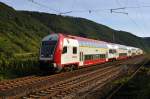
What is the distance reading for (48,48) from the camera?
3009 centimetres

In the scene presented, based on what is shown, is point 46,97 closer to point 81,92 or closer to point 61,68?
point 81,92

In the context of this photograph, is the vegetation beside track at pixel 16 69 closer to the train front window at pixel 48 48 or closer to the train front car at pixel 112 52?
the train front window at pixel 48 48

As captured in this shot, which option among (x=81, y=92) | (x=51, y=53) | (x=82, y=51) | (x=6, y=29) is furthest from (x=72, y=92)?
(x=6, y=29)

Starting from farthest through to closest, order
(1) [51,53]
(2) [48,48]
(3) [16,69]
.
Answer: (3) [16,69] < (2) [48,48] < (1) [51,53]

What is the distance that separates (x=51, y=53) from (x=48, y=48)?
718 mm

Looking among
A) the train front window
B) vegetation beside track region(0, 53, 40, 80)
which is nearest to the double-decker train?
the train front window

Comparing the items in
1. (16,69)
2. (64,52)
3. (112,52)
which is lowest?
(16,69)

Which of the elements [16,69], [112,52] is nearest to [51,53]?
[16,69]

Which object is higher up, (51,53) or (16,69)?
(51,53)

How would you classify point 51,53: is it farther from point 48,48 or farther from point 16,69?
point 16,69

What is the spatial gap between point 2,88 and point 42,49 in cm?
1099

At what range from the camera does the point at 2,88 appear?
2005 cm

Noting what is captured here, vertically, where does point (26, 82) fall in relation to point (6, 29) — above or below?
below

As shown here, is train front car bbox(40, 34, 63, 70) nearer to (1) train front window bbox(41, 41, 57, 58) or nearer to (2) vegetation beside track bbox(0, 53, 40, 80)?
(1) train front window bbox(41, 41, 57, 58)
